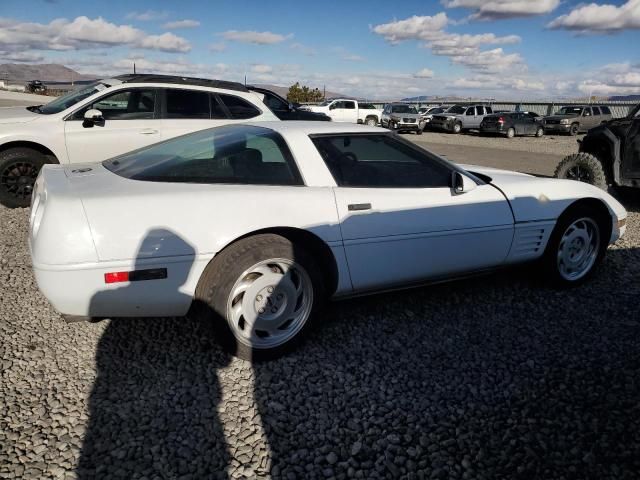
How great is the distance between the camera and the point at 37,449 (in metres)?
2.19

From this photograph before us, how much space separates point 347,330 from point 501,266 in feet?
3.96

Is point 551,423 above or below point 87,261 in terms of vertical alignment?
below

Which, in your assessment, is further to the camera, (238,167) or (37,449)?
(238,167)

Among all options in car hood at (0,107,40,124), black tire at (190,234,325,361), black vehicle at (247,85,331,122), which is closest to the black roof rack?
black vehicle at (247,85,331,122)

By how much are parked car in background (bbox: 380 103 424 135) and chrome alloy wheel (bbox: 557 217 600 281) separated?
23068mm

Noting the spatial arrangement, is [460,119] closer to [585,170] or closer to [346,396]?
[585,170]

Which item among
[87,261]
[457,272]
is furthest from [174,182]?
[457,272]

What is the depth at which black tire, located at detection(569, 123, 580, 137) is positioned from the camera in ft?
88.0

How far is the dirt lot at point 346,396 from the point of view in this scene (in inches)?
84.8

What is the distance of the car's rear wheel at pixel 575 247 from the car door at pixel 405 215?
53cm

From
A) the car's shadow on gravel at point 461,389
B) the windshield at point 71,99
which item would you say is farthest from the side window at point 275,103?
the car's shadow on gravel at point 461,389

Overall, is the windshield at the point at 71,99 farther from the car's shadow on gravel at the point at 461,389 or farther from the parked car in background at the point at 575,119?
the parked car in background at the point at 575,119

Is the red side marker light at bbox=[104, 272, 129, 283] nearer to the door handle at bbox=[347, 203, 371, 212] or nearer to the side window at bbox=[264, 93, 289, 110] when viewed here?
the door handle at bbox=[347, 203, 371, 212]

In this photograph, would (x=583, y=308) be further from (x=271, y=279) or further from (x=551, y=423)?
(x=271, y=279)
